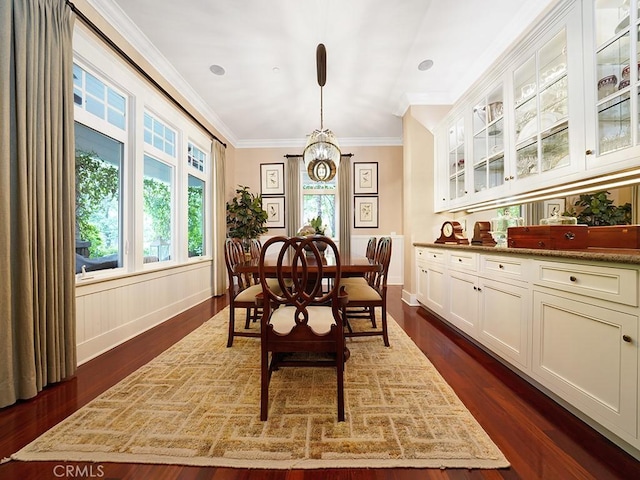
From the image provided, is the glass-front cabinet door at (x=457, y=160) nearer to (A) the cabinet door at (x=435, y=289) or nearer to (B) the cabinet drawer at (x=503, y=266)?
(A) the cabinet door at (x=435, y=289)

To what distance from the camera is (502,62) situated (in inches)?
100.0

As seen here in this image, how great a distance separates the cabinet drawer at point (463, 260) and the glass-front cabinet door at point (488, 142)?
799 mm

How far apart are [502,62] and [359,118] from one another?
2.48m

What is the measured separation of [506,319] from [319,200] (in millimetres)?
4363

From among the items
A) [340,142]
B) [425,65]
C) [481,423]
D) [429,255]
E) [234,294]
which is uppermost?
[425,65]

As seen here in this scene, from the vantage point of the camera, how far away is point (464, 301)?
101 inches

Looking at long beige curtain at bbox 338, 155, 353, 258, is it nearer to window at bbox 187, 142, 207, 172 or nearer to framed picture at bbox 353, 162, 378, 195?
framed picture at bbox 353, 162, 378, 195

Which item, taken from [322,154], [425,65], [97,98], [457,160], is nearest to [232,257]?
[322,154]

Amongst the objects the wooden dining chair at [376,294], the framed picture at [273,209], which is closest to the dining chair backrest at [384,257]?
the wooden dining chair at [376,294]

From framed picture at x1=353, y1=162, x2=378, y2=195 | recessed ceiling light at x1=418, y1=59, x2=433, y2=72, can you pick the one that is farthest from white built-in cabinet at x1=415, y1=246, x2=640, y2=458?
framed picture at x1=353, y1=162, x2=378, y2=195

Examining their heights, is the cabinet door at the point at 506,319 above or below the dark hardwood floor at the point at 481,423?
above

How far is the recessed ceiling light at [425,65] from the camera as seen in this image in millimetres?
3174

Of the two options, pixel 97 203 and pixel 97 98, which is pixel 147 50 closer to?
pixel 97 98

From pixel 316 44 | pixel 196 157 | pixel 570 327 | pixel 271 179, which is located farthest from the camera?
pixel 271 179
